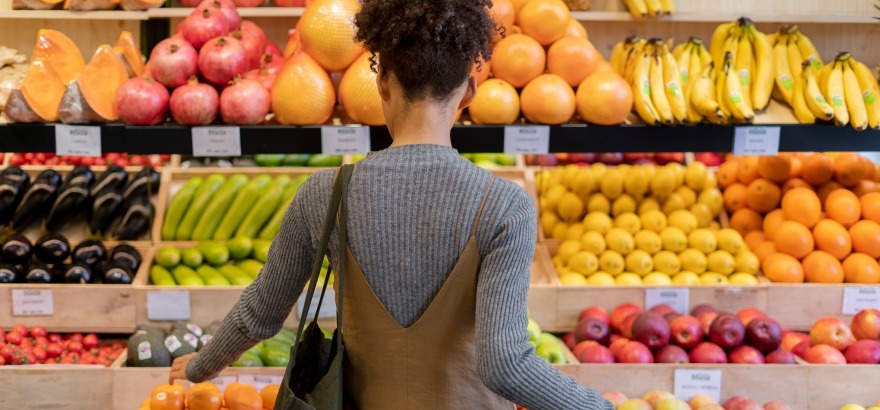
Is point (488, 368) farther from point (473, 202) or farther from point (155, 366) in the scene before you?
point (155, 366)

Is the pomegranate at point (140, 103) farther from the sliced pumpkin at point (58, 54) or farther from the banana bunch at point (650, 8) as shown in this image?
the banana bunch at point (650, 8)

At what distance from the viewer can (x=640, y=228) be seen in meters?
3.42

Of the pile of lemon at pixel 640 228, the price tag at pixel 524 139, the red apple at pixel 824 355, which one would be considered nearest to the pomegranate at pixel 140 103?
the price tag at pixel 524 139

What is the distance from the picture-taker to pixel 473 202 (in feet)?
4.69

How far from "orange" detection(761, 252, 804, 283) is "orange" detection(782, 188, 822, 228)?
0.17 metres

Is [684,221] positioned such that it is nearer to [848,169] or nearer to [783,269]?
[783,269]

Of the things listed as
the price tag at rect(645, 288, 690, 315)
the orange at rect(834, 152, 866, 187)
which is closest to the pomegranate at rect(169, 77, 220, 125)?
the price tag at rect(645, 288, 690, 315)

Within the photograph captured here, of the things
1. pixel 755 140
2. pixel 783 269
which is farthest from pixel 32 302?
pixel 783 269

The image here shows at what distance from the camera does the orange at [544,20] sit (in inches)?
115

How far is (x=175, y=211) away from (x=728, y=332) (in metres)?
2.00

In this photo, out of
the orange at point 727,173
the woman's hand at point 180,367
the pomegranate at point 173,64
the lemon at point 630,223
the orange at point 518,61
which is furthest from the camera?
the orange at point 727,173

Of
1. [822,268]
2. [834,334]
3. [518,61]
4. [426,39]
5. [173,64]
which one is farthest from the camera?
[822,268]

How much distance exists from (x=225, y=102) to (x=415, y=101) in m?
1.31

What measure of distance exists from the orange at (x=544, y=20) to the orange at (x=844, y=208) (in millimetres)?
1242
